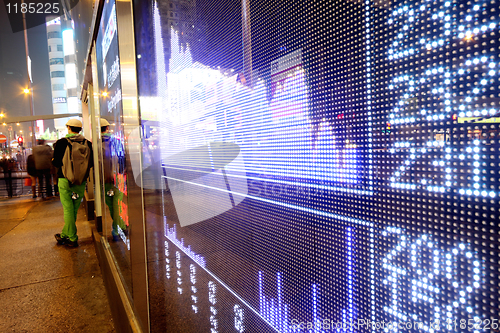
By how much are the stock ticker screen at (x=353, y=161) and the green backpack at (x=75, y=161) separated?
3230mm

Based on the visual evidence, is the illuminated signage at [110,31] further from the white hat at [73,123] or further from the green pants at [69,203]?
the green pants at [69,203]

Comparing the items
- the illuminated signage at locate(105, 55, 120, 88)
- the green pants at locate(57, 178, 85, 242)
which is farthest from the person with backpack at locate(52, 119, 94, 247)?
the illuminated signage at locate(105, 55, 120, 88)

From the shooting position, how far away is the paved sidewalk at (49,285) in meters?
2.36

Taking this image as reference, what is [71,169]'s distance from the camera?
3.91 metres

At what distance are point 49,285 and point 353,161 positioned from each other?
3.57 m

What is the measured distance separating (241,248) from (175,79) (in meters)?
1.28

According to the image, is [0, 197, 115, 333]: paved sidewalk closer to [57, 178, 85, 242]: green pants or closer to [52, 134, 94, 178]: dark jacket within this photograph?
[57, 178, 85, 242]: green pants

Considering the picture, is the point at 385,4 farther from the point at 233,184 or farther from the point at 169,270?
the point at 169,270

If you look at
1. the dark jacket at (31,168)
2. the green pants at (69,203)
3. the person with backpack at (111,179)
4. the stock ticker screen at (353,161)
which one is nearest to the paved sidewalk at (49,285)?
the green pants at (69,203)

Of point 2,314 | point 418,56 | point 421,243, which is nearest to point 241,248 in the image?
point 421,243

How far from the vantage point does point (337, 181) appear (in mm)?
836

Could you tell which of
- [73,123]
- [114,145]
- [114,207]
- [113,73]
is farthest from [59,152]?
[113,73]

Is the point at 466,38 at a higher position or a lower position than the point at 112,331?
higher

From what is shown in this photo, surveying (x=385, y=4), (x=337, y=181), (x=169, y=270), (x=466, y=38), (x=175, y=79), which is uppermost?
(x=175, y=79)
